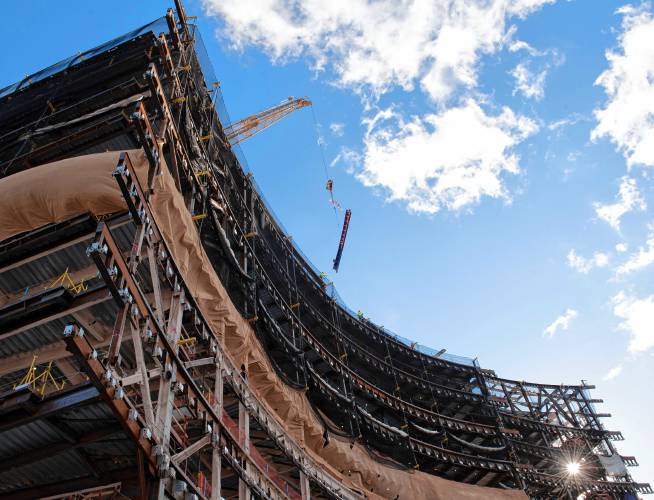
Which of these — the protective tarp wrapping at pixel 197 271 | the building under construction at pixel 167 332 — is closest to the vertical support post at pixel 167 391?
the building under construction at pixel 167 332

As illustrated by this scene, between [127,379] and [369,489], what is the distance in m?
26.3

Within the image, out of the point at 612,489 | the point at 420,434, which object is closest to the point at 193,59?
the point at 420,434

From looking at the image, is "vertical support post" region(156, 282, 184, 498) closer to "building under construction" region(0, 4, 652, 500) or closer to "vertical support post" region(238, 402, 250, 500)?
"building under construction" region(0, 4, 652, 500)

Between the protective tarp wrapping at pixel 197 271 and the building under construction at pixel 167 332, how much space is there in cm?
7

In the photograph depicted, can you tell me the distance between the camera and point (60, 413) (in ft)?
40.1

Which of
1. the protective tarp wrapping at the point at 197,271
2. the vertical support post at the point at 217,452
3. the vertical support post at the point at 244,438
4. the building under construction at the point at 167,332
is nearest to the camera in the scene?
the building under construction at the point at 167,332

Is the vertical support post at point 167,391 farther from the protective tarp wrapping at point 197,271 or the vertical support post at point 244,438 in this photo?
the vertical support post at point 244,438

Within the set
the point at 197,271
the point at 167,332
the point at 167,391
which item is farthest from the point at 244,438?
the point at 197,271

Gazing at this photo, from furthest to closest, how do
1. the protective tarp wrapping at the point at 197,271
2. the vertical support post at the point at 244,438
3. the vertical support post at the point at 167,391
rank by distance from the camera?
Answer: 1. the vertical support post at the point at 244,438
2. the protective tarp wrapping at the point at 197,271
3. the vertical support post at the point at 167,391

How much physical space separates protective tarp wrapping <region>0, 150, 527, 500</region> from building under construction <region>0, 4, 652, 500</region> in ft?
0.22

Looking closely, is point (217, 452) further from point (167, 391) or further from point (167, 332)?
point (167, 332)

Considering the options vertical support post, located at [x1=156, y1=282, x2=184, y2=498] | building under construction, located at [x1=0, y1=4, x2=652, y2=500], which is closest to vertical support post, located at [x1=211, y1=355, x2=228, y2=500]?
building under construction, located at [x1=0, y1=4, x2=652, y2=500]

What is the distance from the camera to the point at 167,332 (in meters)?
16.4

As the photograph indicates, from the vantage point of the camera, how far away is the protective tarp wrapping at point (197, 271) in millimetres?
15109
